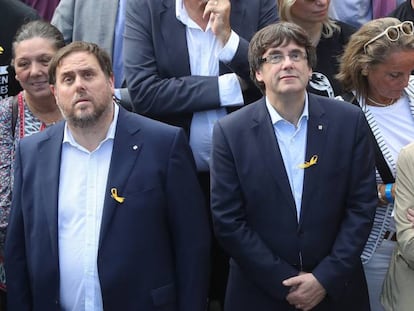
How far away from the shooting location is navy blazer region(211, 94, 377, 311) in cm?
355

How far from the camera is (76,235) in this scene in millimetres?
3439

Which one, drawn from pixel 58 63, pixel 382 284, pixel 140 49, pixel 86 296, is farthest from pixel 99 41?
pixel 382 284

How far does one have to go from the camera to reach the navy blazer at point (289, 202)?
3.55 meters

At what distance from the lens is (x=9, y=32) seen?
4840 millimetres

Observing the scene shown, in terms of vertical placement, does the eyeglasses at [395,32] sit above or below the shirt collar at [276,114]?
above

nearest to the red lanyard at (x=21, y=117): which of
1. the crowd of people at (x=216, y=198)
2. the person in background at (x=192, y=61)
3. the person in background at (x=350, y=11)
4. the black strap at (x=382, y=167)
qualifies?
the crowd of people at (x=216, y=198)

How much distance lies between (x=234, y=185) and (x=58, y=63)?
3.29 ft

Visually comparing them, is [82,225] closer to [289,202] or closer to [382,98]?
[289,202]

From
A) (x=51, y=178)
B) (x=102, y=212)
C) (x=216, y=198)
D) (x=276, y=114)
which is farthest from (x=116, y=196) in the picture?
(x=276, y=114)

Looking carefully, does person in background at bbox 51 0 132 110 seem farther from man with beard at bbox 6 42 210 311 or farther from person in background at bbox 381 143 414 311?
person in background at bbox 381 143 414 311

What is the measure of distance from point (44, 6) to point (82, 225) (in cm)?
268

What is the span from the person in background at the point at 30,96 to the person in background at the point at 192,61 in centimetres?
44

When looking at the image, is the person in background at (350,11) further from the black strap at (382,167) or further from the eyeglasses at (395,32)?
the black strap at (382,167)

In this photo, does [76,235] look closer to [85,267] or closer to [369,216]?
[85,267]
